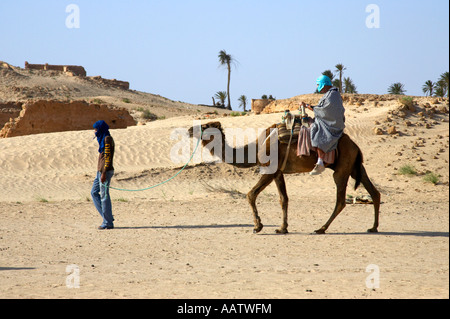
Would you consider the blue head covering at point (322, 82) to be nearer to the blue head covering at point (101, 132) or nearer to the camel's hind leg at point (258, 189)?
the camel's hind leg at point (258, 189)

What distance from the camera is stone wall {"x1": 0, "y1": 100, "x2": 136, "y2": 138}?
3067 cm

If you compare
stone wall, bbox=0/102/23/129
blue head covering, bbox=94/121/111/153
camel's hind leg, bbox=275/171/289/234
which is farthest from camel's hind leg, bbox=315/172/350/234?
stone wall, bbox=0/102/23/129

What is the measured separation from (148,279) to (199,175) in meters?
12.8

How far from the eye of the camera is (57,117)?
1271 inches

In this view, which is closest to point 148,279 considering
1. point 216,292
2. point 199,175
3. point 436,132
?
point 216,292

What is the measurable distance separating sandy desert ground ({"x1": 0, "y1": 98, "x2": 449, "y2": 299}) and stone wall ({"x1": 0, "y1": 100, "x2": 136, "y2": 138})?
26.9 ft

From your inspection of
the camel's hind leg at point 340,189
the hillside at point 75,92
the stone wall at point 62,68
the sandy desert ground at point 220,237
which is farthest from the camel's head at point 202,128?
the stone wall at point 62,68

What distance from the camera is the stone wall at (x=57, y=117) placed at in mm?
30672

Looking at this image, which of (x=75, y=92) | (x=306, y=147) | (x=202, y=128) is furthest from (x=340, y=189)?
(x=75, y=92)

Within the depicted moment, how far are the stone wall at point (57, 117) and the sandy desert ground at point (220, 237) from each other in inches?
323

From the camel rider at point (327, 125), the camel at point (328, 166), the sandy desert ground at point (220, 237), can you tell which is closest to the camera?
the sandy desert ground at point (220, 237)

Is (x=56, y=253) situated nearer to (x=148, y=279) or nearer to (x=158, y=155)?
(x=148, y=279)

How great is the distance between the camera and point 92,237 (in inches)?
404

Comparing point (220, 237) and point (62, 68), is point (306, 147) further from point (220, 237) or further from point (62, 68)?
point (62, 68)
